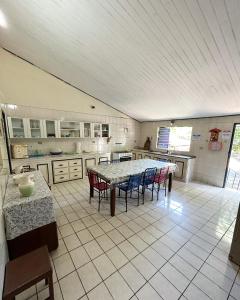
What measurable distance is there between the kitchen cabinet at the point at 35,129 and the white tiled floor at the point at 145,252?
195cm

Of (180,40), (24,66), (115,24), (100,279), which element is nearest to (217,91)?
(180,40)

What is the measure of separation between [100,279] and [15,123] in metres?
3.83

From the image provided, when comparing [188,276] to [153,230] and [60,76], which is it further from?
[60,76]

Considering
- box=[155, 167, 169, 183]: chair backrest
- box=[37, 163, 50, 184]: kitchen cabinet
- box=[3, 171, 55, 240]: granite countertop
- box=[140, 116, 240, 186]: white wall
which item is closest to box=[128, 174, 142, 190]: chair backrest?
box=[155, 167, 169, 183]: chair backrest

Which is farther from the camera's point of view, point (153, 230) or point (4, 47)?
point (4, 47)

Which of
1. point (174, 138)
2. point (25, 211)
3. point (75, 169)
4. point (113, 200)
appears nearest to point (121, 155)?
point (75, 169)

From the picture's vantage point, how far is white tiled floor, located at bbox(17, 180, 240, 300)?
57.7 inches

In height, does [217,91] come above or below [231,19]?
below

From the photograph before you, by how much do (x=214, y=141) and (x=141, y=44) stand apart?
3.63 m

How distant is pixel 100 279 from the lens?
1562 mm

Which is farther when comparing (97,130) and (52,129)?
(97,130)

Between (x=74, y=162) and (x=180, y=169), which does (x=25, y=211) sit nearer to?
(x=74, y=162)

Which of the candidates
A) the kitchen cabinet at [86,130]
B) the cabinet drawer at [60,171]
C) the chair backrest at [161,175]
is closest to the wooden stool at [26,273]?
the chair backrest at [161,175]

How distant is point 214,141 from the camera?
4320 millimetres
